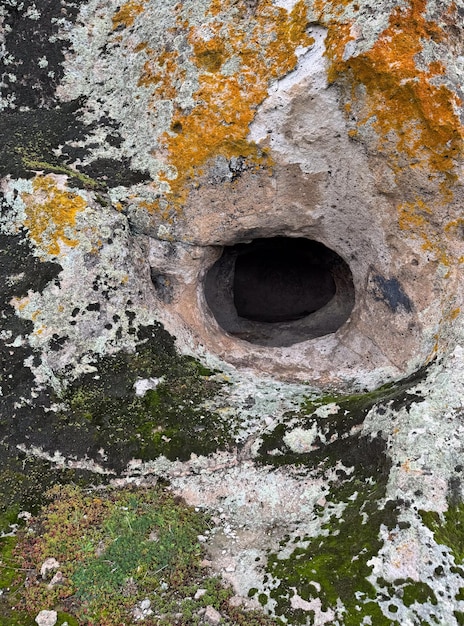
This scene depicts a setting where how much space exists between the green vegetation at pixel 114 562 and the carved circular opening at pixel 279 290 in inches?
182

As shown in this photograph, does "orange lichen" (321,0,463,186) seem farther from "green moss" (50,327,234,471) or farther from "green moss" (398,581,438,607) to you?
"green moss" (398,581,438,607)

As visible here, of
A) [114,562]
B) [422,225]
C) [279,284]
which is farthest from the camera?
[279,284]

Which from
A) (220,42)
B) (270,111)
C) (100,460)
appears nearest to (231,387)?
(100,460)

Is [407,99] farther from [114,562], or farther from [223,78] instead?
[114,562]

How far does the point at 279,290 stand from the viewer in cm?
1197

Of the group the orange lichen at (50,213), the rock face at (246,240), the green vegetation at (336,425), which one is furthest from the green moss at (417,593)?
the orange lichen at (50,213)

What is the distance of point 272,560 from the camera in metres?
3.82

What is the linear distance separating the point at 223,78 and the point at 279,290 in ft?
22.1

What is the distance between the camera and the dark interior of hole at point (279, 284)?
11117 millimetres

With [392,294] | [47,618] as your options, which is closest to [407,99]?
[392,294]

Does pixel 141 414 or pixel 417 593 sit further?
pixel 141 414

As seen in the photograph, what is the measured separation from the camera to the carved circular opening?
30.2 ft

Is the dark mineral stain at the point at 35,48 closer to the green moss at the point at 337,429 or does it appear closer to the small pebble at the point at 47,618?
the green moss at the point at 337,429

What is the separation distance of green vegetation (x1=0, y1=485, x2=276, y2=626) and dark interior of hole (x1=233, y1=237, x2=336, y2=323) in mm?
7114
